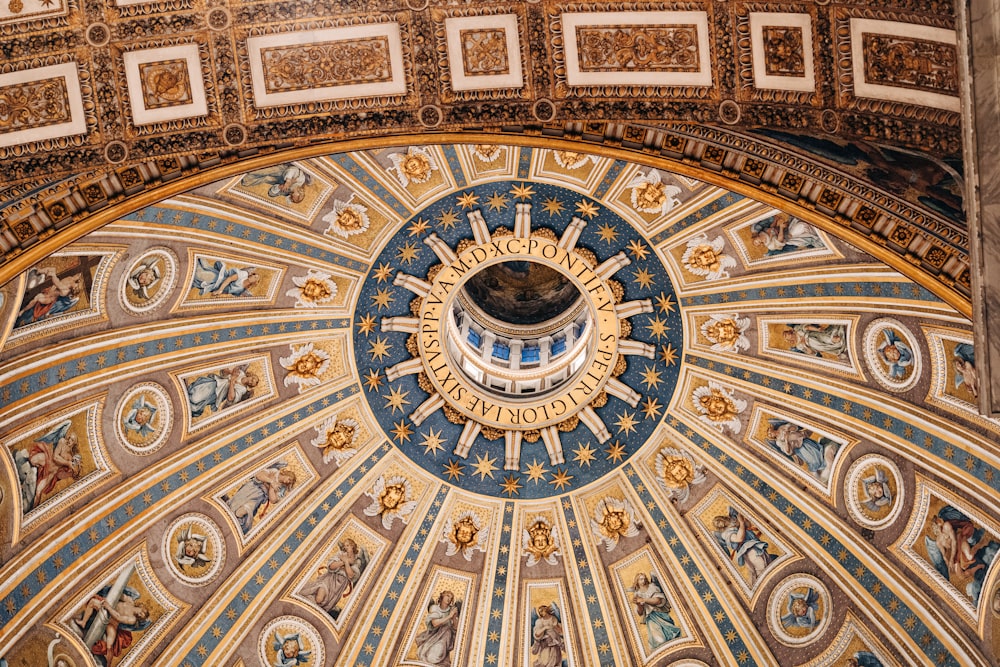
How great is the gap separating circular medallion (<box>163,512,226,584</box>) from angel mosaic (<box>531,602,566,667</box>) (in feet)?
19.8

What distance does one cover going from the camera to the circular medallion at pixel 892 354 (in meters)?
19.4

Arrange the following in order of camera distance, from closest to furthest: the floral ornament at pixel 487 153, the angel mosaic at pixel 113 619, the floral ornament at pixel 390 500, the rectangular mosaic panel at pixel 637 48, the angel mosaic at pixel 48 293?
the rectangular mosaic panel at pixel 637 48
the angel mosaic at pixel 48 293
the angel mosaic at pixel 113 619
the floral ornament at pixel 487 153
the floral ornament at pixel 390 500

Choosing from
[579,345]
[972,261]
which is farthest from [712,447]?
[972,261]

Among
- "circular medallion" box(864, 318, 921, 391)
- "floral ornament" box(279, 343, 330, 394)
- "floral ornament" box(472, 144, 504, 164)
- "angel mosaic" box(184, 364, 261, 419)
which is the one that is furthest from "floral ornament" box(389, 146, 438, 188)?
"circular medallion" box(864, 318, 921, 391)

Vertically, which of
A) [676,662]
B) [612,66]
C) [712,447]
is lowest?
[676,662]

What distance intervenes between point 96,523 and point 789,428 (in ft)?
39.1

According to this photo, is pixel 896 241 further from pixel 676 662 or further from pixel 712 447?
pixel 676 662

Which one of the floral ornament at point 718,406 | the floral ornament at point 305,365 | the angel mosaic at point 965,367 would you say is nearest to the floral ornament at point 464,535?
the floral ornament at point 305,365

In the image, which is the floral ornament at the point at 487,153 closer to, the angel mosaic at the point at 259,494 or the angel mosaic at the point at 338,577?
the angel mosaic at the point at 259,494

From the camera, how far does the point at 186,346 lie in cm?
2092

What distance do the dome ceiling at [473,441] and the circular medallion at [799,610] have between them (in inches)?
2.2

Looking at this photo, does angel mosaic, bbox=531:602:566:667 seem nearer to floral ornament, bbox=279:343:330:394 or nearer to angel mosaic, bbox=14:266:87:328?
floral ornament, bbox=279:343:330:394

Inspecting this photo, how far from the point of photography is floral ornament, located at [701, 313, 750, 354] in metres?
22.1

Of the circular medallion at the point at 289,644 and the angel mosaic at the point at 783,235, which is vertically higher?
the angel mosaic at the point at 783,235
